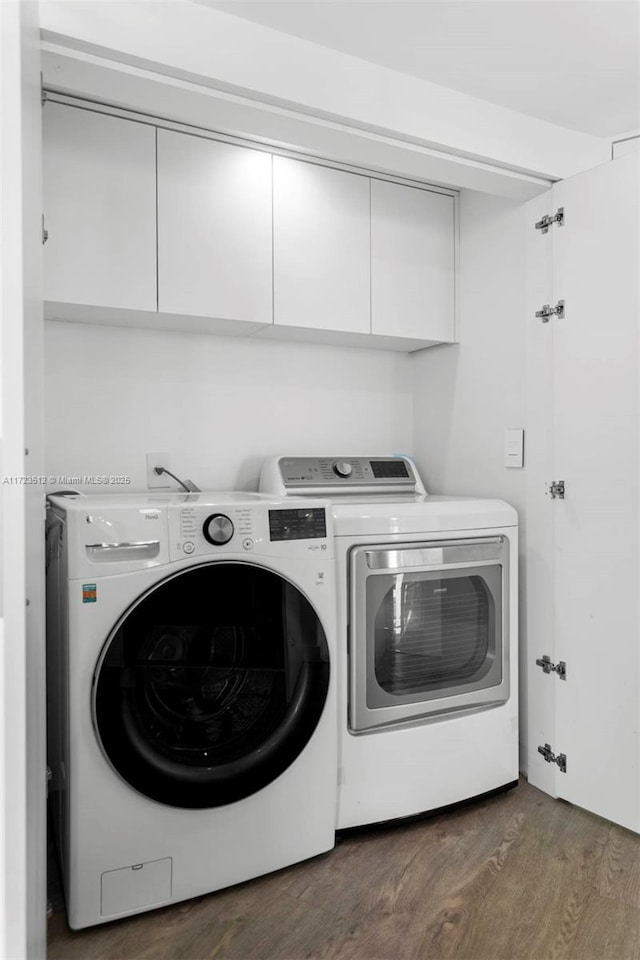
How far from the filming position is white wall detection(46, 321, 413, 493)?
89.5 inches

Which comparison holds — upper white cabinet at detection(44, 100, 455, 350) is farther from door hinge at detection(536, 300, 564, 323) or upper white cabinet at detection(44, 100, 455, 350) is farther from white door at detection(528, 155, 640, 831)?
white door at detection(528, 155, 640, 831)

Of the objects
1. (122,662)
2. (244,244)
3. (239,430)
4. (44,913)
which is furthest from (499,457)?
(44,913)

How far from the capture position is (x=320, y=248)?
7.85ft

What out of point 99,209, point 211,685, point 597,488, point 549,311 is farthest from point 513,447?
point 99,209

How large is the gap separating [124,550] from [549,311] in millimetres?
1596

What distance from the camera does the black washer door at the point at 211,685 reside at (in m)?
1.61

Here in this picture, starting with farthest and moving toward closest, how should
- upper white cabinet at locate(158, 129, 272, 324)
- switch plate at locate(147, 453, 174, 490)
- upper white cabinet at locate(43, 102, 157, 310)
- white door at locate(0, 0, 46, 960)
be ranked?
switch plate at locate(147, 453, 174, 490)
upper white cabinet at locate(158, 129, 272, 324)
upper white cabinet at locate(43, 102, 157, 310)
white door at locate(0, 0, 46, 960)

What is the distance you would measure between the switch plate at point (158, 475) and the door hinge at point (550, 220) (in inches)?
61.0

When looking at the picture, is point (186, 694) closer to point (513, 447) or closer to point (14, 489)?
point (14, 489)

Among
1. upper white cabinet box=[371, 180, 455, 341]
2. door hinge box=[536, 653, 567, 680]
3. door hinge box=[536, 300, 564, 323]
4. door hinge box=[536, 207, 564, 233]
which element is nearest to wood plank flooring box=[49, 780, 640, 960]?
door hinge box=[536, 653, 567, 680]

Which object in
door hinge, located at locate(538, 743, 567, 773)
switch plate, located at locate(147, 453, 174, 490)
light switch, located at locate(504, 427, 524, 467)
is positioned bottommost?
door hinge, located at locate(538, 743, 567, 773)

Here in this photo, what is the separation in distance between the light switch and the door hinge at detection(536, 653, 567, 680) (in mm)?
682

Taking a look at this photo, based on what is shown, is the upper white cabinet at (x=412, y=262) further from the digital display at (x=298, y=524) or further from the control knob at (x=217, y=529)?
the control knob at (x=217, y=529)

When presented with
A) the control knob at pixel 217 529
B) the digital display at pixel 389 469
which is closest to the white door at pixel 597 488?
the digital display at pixel 389 469
